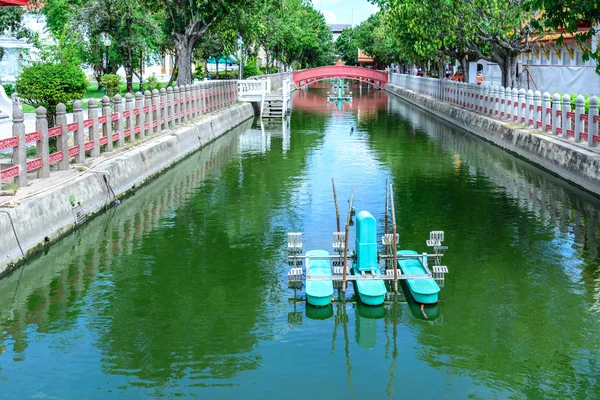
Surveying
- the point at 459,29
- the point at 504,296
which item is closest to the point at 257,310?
the point at 504,296

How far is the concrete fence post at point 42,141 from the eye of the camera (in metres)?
16.4

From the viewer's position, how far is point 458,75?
68500 mm

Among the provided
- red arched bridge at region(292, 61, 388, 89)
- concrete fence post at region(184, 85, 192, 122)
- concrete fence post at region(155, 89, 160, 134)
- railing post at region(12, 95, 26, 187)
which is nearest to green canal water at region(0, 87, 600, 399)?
railing post at region(12, 95, 26, 187)

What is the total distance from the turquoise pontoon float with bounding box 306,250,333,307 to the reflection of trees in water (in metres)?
1.37

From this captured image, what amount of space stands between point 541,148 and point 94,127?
1289 centimetres

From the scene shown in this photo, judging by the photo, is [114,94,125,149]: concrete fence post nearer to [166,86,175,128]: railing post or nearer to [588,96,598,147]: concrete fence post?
[166,86,175,128]: railing post

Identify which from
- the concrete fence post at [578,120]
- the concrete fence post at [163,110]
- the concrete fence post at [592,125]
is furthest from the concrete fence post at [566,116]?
the concrete fence post at [163,110]

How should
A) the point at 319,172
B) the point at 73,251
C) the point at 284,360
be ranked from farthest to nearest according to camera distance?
the point at 319,172, the point at 73,251, the point at 284,360

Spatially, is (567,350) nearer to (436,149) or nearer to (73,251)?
(73,251)

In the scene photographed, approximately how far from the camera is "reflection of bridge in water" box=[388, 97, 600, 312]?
15656 millimetres

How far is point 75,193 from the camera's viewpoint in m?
16.4

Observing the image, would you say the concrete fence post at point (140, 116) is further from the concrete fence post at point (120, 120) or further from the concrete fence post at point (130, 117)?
the concrete fence post at point (120, 120)

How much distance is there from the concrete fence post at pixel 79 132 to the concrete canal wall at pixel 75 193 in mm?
533

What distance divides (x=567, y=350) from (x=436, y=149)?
20728 millimetres
